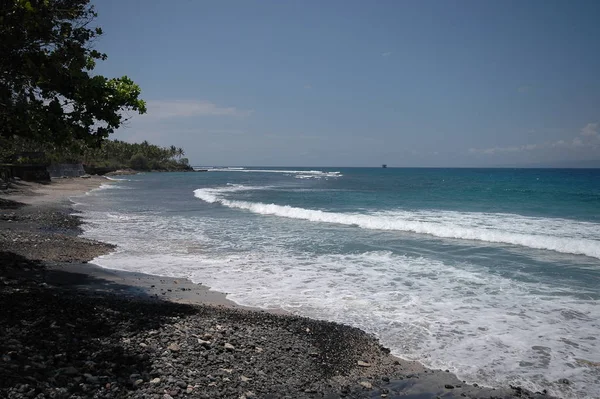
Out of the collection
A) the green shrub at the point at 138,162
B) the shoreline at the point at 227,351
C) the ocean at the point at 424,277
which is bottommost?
the ocean at the point at 424,277

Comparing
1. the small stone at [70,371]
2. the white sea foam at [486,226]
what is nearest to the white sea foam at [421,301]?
the small stone at [70,371]

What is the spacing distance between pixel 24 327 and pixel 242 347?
3.06 metres

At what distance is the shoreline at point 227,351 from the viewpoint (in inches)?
194

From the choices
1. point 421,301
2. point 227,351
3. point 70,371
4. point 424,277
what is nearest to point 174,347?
point 227,351

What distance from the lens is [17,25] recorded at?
8.54 meters

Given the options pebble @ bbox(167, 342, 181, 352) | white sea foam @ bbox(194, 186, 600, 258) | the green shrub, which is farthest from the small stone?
the green shrub

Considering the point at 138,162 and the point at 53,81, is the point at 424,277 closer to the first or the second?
the point at 53,81

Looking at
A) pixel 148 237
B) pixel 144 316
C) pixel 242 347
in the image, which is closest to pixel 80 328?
pixel 144 316

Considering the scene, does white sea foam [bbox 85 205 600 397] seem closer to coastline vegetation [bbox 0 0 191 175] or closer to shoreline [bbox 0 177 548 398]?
shoreline [bbox 0 177 548 398]

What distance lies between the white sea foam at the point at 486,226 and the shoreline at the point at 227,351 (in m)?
13.8

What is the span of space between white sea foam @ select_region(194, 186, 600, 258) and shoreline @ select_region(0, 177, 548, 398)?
13841 millimetres

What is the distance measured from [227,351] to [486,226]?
66.4 ft

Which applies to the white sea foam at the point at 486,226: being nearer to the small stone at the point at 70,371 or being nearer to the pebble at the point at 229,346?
the pebble at the point at 229,346

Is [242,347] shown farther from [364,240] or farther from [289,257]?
[364,240]
